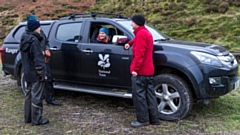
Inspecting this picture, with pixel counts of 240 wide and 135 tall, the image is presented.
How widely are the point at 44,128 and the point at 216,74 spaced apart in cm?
292

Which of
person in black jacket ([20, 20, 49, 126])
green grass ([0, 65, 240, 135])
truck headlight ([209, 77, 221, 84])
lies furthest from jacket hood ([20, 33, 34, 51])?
truck headlight ([209, 77, 221, 84])

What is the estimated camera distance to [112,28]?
598 cm

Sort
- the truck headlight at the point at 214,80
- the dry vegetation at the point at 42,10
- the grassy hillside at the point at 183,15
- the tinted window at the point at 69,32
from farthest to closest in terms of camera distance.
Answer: the dry vegetation at the point at 42,10 < the grassy hillside at the point at 183,15 < the tinted window at the point at 69,32 < the truck headlight at the point at 214,80

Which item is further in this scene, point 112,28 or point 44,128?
point 112,28

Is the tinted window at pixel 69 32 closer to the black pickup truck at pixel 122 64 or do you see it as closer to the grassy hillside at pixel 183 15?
the black pickup truck at pixel 122 64

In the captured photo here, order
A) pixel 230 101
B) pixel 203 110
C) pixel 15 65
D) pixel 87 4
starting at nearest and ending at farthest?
pixel 203 110, pixel 230 101, pixel 15 65, pixel 87 4

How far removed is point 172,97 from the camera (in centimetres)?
491

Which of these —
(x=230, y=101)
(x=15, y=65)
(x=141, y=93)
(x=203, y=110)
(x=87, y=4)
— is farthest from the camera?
(x=87, y=4)

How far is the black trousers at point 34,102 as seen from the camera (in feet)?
15.6

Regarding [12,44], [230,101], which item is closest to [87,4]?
[12,44]

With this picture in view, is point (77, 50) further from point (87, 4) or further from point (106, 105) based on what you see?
point (87, 4)

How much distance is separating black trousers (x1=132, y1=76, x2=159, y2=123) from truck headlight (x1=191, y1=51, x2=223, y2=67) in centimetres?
87

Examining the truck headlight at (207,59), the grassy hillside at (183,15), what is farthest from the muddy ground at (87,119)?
the grassy hillside at (183,15)

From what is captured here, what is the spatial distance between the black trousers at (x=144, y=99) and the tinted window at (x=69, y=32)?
1.97 metres
